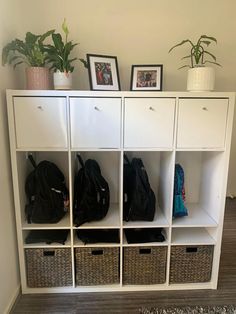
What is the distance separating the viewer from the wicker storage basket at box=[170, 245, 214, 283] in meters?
1.90

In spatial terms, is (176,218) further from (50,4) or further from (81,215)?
(50,4)

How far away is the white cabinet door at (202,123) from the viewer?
166 centimetres

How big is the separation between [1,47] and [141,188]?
130 centimetres

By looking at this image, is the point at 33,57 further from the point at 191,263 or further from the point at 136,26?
the point at 191,263

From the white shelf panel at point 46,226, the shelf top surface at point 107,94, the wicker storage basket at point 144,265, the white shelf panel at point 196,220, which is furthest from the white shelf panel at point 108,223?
the shelf top surface at point 107,94

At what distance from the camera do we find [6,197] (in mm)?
1678

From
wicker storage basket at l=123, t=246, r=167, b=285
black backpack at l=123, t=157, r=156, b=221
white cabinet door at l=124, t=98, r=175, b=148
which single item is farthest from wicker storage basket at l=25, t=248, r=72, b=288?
white cabinet door at l=124, t=98, r=175, b=148

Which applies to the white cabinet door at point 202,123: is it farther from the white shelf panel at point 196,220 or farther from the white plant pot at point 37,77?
the white plant pot at point 37,77

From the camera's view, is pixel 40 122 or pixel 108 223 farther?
pixel 108 223

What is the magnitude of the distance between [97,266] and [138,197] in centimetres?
61

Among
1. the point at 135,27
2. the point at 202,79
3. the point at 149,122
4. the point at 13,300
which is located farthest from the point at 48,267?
the point at 135,27

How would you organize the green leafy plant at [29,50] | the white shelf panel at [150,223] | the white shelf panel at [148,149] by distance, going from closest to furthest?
the green leafy plant at [29,50] < the white shelf panel at [148,149] < the white shelf panel at [150,223]

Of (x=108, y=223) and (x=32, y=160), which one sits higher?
(x=32, y=160)

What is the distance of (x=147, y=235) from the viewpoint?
1.95 m
